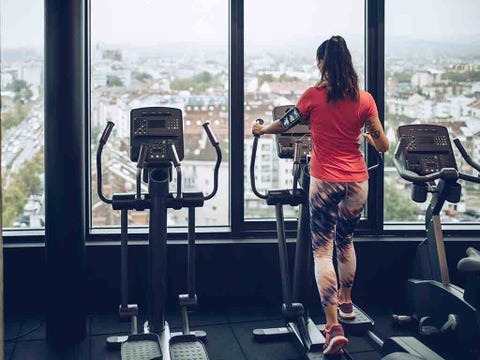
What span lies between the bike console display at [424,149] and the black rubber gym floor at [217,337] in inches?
46.8

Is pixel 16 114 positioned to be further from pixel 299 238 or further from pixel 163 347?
pixel 299 238

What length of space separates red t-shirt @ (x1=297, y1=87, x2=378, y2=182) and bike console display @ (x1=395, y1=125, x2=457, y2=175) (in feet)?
1.53

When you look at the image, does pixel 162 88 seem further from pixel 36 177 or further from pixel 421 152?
pixel 421 152

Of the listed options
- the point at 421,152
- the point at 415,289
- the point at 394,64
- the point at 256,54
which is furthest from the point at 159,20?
the point at 415,289

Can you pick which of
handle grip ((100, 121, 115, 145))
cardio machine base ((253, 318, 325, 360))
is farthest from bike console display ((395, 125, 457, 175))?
handle grip ((100, 121, 115, 145))

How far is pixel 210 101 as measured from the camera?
478 cm

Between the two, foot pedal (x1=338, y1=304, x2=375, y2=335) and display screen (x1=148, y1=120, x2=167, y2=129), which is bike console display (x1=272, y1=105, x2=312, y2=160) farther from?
foot pedal (x1=338, y1=304, x2=375, y2=335)

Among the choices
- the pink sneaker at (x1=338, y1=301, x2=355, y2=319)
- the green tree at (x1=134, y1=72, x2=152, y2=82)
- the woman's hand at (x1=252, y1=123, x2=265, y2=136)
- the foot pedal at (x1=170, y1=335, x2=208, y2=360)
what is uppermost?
the green tree at (x1=134, y1=72, x2=152, y2=82)

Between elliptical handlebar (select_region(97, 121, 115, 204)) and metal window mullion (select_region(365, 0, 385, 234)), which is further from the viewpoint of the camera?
metal window mullion (select_region(365, 0, 385, 234))

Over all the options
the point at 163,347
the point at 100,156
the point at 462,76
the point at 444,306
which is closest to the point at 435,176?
the point at 444,306

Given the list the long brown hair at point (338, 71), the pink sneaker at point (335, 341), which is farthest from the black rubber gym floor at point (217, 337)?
the long brown hair at point (338, 71)

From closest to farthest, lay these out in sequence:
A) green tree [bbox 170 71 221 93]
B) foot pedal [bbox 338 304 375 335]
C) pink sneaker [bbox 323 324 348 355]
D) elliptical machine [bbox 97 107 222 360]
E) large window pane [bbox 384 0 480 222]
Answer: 1. pink sneaker [bbox 323 324 348 355]
2. elliptical machine [bbox 97 107 222 360]
3. foot pedal [bbox 338 304 375 335]
4. green tree [bbox 170 71 221 93]
5. large window pane [bbox 384 0 480 222]

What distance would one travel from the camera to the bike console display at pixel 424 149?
12.6ft

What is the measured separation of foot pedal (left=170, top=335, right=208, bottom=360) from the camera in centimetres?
352
